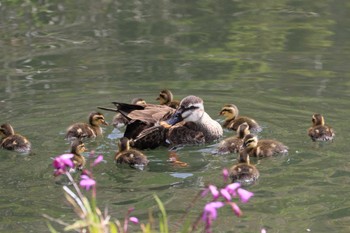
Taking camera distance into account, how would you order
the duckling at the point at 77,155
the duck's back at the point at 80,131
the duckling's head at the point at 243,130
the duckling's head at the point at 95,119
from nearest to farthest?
the duckling at the point at 77,155
the duckling's head at the point at 243,130
the duck's back at the point at 80,131
the duckling's head at the point at 95,119

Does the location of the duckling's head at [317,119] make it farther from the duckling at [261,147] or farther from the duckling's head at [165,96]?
the duckling's head at [165,96]

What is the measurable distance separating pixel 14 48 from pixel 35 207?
5.61 metres

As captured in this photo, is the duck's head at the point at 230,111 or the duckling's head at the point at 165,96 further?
the duckling's head at the point at 165,96

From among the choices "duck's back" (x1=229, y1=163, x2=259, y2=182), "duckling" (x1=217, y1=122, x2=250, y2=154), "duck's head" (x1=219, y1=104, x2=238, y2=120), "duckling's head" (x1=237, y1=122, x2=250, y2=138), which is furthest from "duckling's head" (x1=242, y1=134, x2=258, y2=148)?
"duck's head" (x1=219, y1=104, x2=238, y2=120)

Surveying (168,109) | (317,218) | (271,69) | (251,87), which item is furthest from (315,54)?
(317,218)

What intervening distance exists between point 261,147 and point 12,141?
86.9 inches

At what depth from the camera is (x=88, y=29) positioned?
12945mm

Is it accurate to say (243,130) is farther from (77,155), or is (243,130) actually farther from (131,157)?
(77,155)

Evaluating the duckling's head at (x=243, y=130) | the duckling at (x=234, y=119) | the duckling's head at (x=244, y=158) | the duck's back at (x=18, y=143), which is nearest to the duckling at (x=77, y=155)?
the duck's back at (x=18, y=143)

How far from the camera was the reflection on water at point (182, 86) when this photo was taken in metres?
6.78

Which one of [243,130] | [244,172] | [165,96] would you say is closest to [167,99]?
[165,96]

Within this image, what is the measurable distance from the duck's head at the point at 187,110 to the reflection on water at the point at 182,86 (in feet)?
1.08

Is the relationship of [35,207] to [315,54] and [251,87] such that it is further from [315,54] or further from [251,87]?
[315,54]

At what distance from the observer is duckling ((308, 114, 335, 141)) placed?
8.03 m
